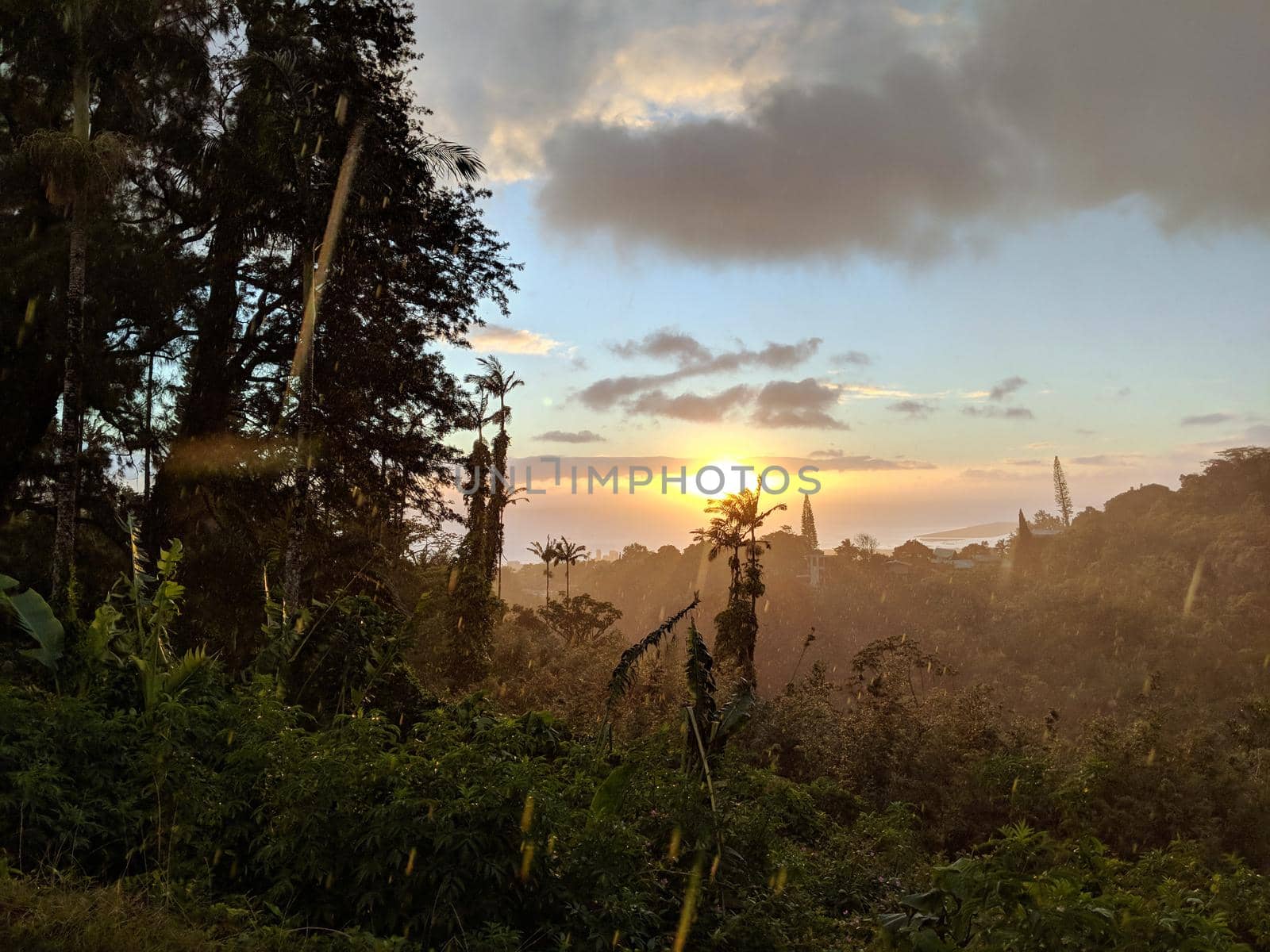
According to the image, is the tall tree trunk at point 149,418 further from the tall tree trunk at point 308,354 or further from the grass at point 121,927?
the grass at point 121,927

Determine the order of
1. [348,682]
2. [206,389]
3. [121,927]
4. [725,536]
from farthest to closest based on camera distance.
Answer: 1. [725,536]
2. [206,389]
3. [348,682]
4. [121,927]

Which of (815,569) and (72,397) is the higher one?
(72,397)

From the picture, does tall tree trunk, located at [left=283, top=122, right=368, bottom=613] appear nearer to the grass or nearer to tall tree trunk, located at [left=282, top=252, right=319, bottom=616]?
tall tree trunk, located at [left=282, top=252, right=319, bottom=616]

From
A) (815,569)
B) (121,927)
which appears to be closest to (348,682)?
(121,927)

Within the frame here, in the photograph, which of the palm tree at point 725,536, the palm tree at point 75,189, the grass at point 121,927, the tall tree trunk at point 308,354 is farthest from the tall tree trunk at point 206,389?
the palm tree at point 725,536

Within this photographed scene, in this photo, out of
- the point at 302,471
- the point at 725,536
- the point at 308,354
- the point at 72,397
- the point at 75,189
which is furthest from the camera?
the point at 725,536

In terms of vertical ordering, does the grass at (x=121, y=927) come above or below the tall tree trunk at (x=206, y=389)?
below

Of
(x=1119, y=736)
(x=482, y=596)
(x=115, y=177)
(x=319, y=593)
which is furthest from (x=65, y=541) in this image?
(x=1119, y=736)

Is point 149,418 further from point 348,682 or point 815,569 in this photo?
point 815,569

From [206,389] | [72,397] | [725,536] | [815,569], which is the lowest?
[815,569]

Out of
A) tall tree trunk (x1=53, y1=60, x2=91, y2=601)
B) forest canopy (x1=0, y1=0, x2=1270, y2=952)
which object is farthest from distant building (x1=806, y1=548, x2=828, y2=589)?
tall tree trunk (x1=53, y1=60, x2=91, y2=601)

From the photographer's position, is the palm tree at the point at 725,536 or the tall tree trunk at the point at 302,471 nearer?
the tall tree trunk at the point at 302,471

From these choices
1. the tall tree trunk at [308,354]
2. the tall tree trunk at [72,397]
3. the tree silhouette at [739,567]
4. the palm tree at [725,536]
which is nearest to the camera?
the tall tree trunk at [72,397]

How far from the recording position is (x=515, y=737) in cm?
683
